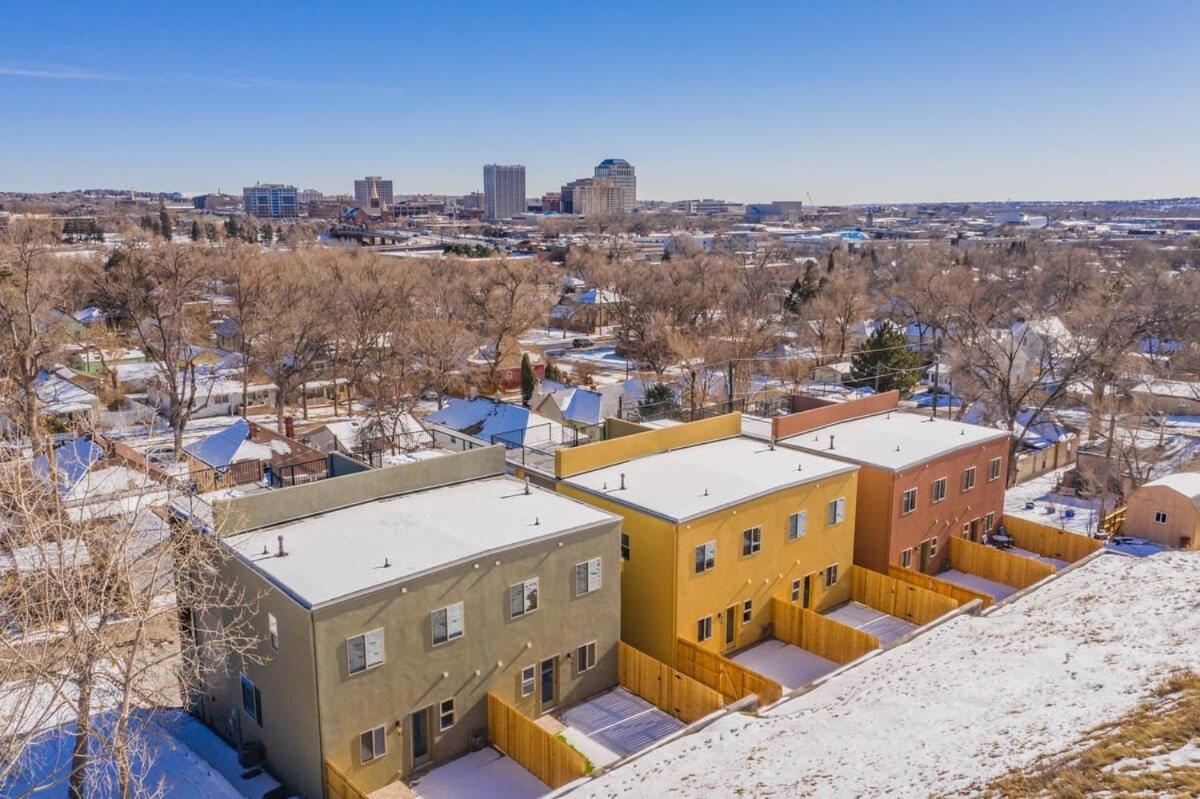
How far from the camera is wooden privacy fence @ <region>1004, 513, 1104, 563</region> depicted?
2501 centimetres

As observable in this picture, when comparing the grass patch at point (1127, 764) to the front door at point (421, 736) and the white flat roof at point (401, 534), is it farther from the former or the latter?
the front door at point (421, 736)

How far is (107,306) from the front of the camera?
58.7 meters

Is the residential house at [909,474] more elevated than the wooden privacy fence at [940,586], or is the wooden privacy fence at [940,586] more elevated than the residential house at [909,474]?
the residential house at [909,474]

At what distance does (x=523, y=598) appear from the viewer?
16.3m

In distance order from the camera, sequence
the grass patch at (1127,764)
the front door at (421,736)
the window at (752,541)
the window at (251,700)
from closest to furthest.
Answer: the grass patch at (1127,764)
the front door at (421,736)
the window at (251,700)
the window at (752,541)

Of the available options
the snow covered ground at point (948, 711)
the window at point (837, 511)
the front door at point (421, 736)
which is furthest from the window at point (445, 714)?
the window at point (837, 511)

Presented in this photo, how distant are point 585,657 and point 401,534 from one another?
447cm

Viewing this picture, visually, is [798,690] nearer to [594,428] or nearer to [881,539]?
[881,539]

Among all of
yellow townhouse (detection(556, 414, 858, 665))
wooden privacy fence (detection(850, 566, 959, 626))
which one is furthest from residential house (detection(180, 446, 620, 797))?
wooden privacy fence (detection(850, 566, 959, 626))

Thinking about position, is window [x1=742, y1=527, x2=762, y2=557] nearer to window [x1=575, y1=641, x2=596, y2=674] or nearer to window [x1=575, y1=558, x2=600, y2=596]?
window [x1=575, y1=558, x2=600, y2=596]

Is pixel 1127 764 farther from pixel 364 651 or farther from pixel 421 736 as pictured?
pixel 364 651

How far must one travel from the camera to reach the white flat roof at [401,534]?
1472 cm

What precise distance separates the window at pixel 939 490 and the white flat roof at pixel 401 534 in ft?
35.7

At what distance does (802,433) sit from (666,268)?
191 feet
